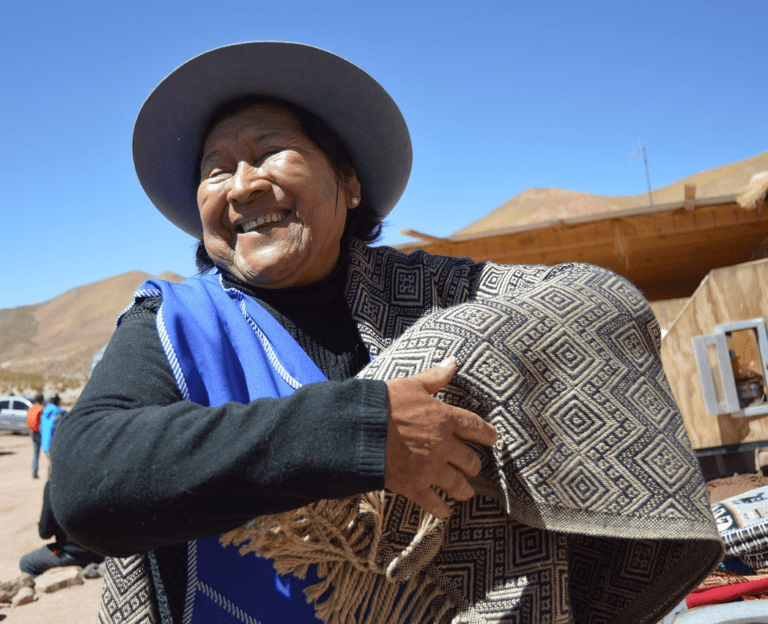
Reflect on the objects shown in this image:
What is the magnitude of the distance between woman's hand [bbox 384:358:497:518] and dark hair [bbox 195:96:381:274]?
97 centimetres

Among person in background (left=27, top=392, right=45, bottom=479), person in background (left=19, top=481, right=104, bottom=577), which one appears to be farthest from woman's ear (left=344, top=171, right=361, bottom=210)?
person in background (left=27, top=392, right=45, bottom=479)

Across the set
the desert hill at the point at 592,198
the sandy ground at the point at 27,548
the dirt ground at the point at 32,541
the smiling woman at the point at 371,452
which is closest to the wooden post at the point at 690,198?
the dirt ground at the point at 32,541

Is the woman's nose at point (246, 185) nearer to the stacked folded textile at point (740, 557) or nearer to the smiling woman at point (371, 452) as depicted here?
the smiling woman at point (371, 452)

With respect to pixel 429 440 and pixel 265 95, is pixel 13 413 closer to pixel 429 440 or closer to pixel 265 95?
pixel 265 95

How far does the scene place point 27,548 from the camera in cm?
868

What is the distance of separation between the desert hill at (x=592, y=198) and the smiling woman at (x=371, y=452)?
3889 cm

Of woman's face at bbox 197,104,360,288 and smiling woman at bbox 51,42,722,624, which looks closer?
smiling woman at bbox 51,42,722,624

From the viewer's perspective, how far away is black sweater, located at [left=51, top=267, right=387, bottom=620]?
0.95 meters

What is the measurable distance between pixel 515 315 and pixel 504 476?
0.99ft

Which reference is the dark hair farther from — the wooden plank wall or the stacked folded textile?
the wooden plank wall

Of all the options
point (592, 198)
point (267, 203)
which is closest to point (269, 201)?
point (267, 203)

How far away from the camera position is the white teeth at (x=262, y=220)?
1.69 metres

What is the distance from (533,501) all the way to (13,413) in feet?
94.3

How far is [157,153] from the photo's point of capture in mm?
2010
